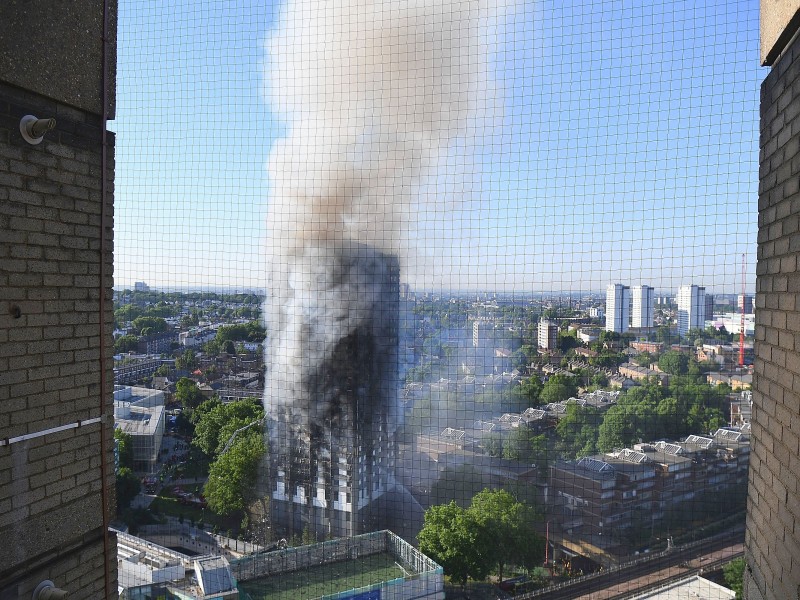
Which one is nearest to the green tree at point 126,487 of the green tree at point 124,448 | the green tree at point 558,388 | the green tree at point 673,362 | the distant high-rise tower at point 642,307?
the green tree at point 124,448

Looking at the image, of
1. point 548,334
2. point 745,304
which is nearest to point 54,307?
point 745,304

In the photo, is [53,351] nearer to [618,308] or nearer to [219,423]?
[618,308]

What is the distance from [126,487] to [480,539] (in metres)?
4.37

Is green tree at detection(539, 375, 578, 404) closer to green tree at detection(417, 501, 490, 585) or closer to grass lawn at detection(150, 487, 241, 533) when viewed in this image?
green tree at detection(417, 501, 490, 585)

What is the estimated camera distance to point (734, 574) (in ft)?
16.1

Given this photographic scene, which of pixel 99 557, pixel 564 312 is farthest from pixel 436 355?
pixel 99 557

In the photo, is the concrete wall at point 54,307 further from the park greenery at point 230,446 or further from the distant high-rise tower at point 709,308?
the park greenery at point 230,446

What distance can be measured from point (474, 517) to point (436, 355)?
1.66m

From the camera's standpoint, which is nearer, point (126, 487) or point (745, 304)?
point (745, 304)

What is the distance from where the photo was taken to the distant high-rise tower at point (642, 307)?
14.4 feet

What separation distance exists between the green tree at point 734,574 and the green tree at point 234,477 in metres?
4.97

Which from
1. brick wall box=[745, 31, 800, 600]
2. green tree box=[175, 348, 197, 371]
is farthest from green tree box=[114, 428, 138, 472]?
brick wall box=[745, 31, 800, 600]

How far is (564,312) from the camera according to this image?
495 centimetres

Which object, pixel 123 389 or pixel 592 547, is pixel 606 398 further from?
pixel 123 389
